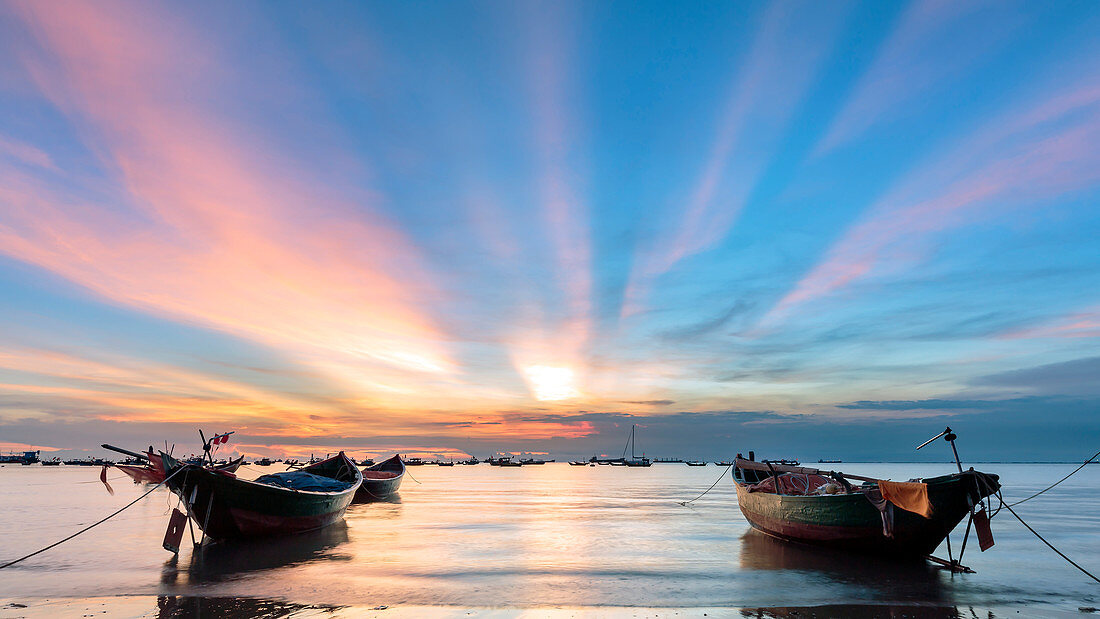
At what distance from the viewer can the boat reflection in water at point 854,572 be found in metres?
14.3

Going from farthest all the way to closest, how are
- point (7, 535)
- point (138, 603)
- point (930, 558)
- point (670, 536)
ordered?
point (670, 536) < point (7, 535) < point (930, 558) < point (138, 603)

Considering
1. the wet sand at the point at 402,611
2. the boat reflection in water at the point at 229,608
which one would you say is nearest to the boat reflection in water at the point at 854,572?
the wet sand at the point at 402,611

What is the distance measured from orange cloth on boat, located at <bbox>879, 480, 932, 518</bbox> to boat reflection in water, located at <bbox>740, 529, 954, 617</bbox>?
1.91 m

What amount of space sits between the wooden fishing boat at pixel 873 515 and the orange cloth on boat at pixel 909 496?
34mm

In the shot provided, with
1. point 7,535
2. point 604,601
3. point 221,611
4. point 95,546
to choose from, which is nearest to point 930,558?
point 604,601

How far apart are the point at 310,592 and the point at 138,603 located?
3680 millimetres

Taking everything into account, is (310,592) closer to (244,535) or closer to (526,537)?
(244,535)

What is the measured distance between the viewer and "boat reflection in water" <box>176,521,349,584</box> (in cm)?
1667

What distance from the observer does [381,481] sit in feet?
155

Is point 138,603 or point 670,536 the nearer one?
point 138,603

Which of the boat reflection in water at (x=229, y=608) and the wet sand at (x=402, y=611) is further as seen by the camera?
the wet sand at (x=402, y=611)

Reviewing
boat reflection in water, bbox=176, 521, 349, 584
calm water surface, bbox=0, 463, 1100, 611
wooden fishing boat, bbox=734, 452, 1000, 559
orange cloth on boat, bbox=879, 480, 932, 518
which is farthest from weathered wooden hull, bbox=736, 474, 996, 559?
boat reflection in water, bbox=176, 521, 349, 584

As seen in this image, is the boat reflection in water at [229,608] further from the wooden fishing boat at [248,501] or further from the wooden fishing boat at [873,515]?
the wooden fishing boat at [873,515]

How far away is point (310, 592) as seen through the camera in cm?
1422
